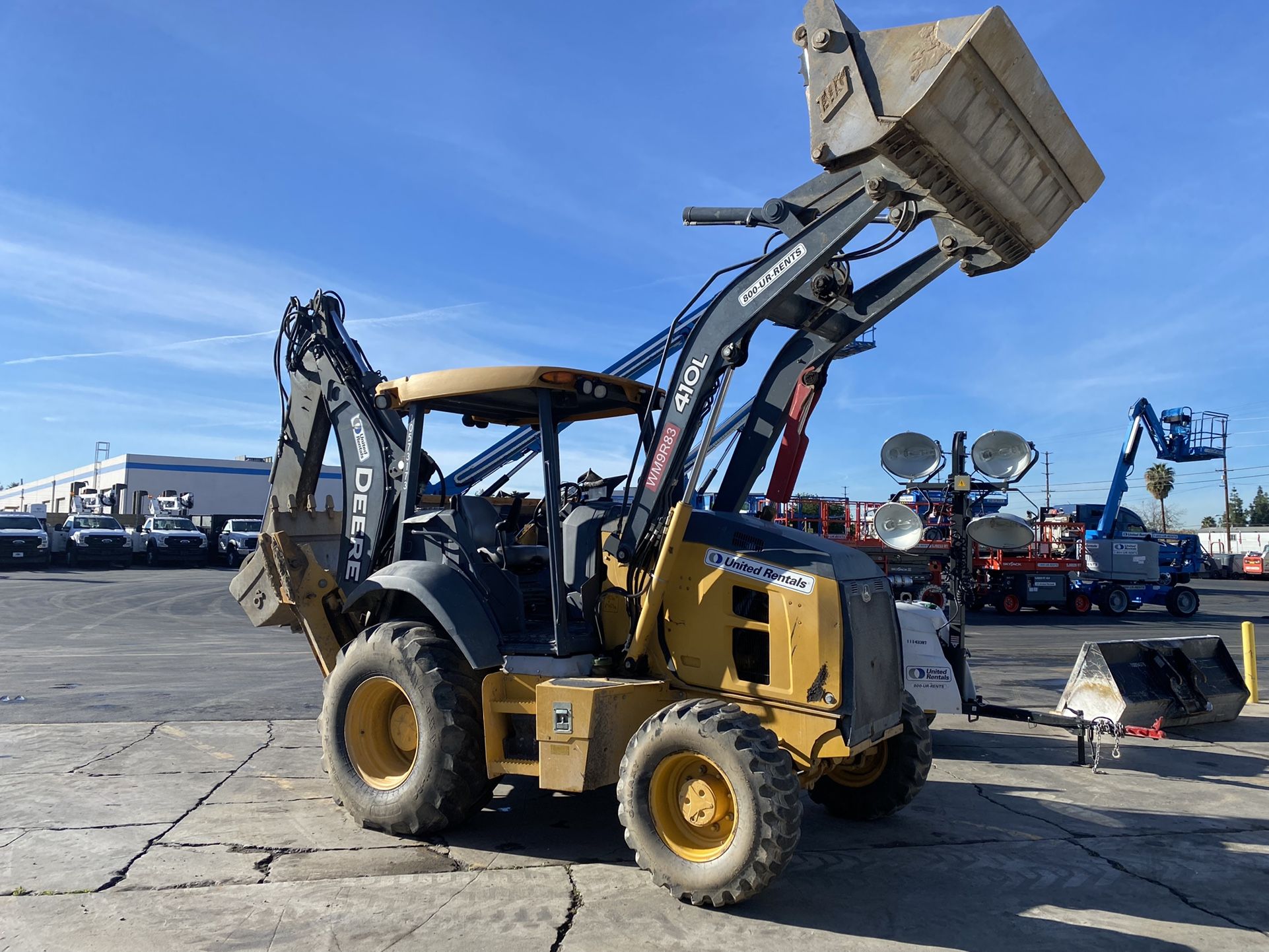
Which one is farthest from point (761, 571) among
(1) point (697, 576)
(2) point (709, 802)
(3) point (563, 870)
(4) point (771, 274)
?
(3) point (563, 870)

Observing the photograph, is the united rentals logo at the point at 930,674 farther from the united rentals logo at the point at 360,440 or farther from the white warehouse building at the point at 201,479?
the white warehouse building at the point at 201,479

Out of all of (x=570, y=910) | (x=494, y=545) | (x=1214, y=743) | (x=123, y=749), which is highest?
(x=494, y=545)

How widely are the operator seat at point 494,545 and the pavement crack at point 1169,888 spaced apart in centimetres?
376

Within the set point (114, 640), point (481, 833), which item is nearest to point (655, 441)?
point (481, 833)

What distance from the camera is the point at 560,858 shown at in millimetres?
5484

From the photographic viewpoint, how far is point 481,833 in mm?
5887

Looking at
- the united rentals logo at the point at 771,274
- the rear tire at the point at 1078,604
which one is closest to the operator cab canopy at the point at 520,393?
the united rentals logo at the point at 771,274

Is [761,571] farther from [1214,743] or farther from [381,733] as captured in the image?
[1214,743]

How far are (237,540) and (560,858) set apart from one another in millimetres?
32967

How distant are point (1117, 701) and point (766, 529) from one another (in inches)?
221

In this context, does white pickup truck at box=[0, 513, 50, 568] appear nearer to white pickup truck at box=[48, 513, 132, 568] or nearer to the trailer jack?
white pickup truck at box=[48, 513, 132, 568]

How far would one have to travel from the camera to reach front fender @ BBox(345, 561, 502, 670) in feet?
18.4

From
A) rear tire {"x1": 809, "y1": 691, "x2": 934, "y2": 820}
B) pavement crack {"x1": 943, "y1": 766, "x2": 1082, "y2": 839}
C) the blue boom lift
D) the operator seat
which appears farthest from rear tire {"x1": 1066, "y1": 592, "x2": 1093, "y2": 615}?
the operator seat

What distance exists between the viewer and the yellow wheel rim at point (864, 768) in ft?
20.6
